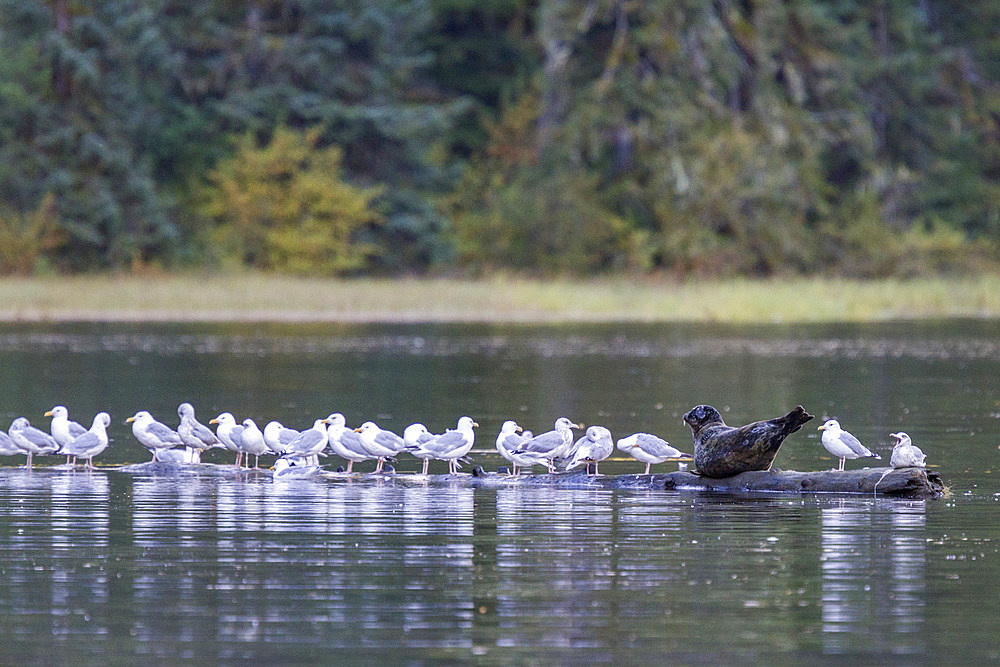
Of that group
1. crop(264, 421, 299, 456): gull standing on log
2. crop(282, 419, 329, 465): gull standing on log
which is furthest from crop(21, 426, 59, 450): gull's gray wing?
crop(282, 419, 329, 465): gull standing on log

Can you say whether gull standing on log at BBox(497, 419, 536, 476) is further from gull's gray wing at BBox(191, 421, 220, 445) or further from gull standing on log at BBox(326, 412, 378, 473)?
gull's gray wing at BBox(191, 421, 220, 445)

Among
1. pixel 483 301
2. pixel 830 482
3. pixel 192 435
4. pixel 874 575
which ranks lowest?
pixel 874 575

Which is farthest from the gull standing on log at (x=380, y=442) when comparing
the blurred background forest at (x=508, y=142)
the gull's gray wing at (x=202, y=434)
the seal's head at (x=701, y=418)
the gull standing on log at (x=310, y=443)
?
the blurred background forest at (x=508, y=142)

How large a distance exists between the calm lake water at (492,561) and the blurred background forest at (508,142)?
37.7 m

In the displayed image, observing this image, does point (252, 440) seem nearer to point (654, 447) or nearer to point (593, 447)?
point (593, 447)

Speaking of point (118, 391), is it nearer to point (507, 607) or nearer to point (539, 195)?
point (507, 607)

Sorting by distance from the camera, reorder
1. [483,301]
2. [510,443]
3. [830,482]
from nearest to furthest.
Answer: [830,482] → [510,443] → [483,301]

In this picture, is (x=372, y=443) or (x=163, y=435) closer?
(x=372, y=443)

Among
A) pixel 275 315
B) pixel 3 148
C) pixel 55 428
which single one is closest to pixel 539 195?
pixel 275 315

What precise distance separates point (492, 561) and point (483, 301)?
44.1m

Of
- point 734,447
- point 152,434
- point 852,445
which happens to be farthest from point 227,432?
point 852,445

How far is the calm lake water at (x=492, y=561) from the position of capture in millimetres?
10555

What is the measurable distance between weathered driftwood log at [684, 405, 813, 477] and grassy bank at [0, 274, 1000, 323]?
36909 millimetres

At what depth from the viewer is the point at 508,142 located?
72125mm
